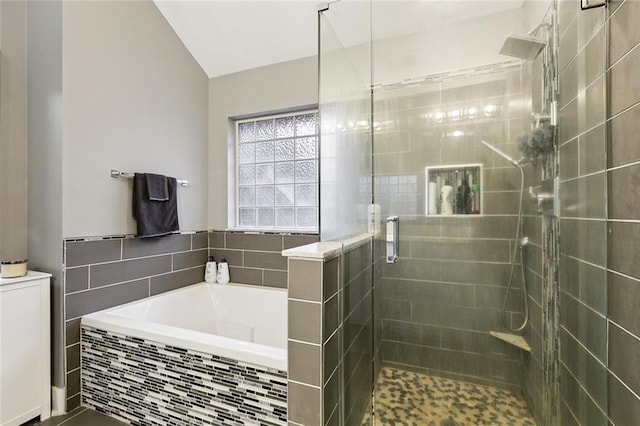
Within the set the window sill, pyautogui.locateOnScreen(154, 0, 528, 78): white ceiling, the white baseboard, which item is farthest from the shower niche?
the white baseboard

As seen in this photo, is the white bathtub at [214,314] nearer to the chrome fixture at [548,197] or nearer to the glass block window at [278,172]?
the glass block window at [278,172]

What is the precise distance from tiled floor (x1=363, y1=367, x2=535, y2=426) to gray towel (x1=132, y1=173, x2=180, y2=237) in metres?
1.83

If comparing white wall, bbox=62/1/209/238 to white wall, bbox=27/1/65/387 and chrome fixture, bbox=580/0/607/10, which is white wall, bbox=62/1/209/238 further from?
chrome fixture, bbox=580/0/607/10

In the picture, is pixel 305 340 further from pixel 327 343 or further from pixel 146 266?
pixel 146 266

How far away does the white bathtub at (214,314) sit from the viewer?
176cm

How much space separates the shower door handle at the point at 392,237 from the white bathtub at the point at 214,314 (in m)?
0.99

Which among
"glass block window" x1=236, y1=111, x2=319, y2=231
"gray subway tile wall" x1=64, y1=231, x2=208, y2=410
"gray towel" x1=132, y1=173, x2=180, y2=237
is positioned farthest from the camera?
"glass block window" x1=236, y1=111, x2=319, y2=231

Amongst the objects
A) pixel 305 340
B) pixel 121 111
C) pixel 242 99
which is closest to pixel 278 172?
pixel 242 99

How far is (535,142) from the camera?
133cm

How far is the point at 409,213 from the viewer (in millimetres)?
1546

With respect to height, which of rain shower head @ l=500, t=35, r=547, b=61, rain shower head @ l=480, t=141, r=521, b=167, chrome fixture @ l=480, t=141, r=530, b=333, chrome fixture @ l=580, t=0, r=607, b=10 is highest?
rain shower head @ l=500, t=35, r=547, b=61

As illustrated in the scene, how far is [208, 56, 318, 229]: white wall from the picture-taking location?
2.41 m

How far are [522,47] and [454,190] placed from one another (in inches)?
30.8

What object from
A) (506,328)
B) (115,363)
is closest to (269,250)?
(115,363)
